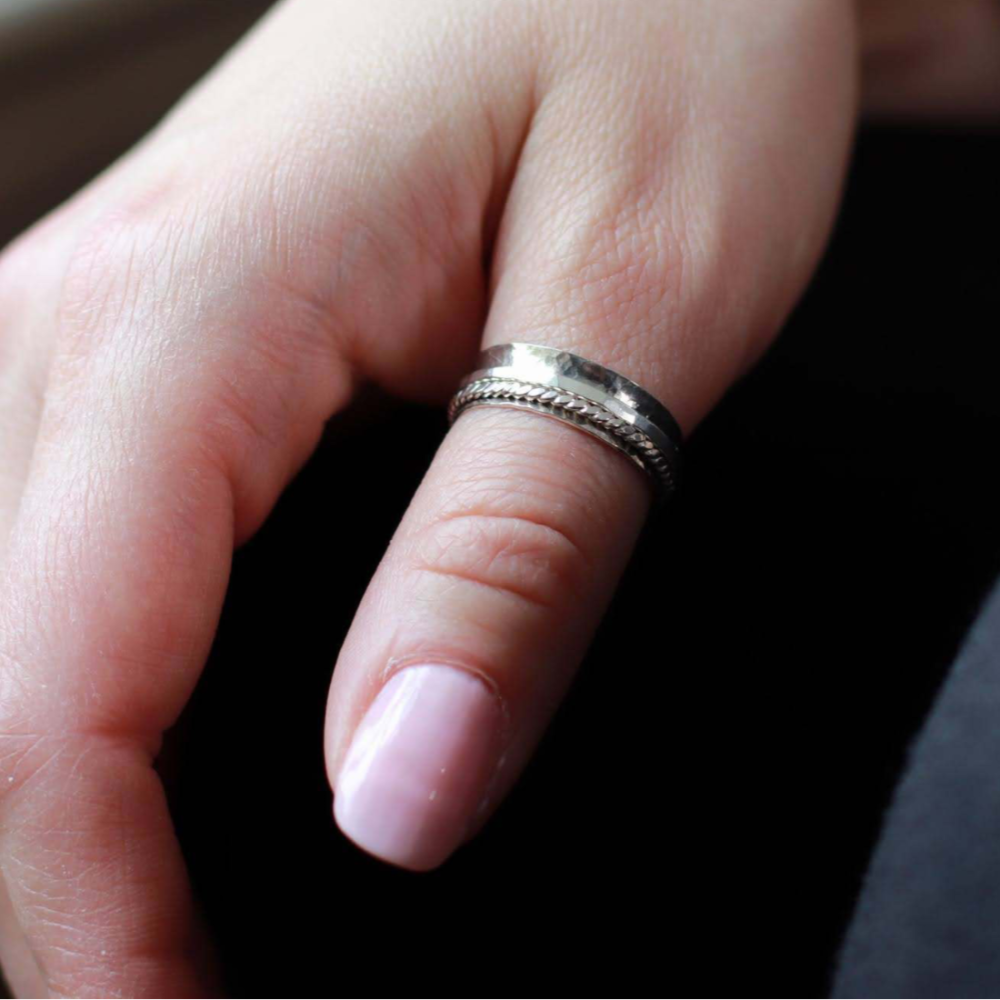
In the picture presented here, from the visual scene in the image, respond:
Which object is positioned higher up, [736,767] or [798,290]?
[798,290]

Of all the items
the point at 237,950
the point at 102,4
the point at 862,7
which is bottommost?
the point at 237,950

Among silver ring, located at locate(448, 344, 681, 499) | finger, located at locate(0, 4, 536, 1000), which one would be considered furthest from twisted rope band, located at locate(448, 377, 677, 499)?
finger, located at locate(0, 4, 536, 1000)

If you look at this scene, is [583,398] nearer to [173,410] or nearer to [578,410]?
[578,410]

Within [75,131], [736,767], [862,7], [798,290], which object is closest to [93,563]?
[736,767]

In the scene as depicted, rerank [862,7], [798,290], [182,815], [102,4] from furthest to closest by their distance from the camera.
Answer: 1. [102,4]
2. [862,7]
3. [798,290]
4. [182,815]

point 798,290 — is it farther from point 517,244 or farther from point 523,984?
point 523,984

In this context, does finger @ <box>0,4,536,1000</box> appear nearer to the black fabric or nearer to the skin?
the skin

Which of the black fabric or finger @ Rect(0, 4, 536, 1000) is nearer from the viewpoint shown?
the black fabric

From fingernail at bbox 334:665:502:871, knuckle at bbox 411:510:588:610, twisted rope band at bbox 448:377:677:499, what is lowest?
fingernail at bbox 334:665:502:871
